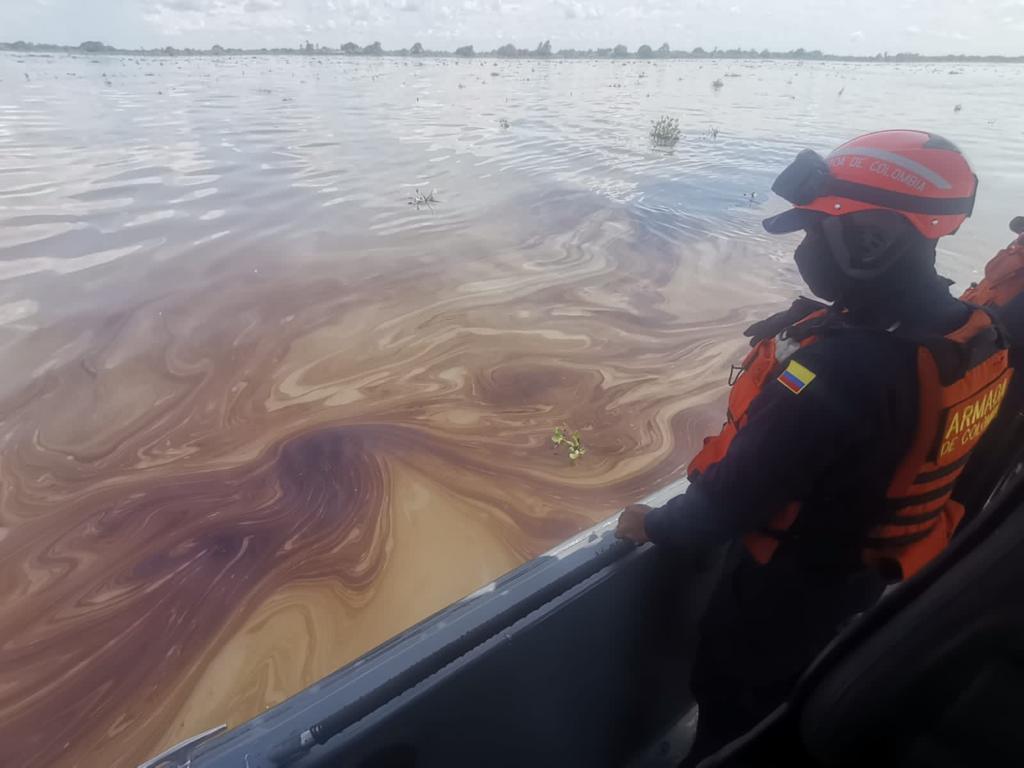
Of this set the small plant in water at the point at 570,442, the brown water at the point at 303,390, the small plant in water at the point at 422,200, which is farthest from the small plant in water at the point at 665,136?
the small plant in water at the point at 570,442

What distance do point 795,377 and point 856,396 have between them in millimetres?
99

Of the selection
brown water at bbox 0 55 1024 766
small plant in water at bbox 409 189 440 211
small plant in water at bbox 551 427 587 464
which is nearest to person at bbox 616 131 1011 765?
brown water at bbox 0 55 1024 766

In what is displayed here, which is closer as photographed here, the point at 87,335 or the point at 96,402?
the point at 96,402

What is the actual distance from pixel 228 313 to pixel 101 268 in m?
1.67

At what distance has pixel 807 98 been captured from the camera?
18.9 meters

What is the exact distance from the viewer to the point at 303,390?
A: 11.7 ft

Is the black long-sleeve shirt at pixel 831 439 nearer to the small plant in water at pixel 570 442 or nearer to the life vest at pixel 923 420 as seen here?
the life vest at pixel 923 420

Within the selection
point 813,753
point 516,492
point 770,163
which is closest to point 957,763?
point 813,753

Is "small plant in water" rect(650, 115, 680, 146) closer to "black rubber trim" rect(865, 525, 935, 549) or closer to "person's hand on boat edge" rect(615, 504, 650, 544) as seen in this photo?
"person's hand on boat edge" rect(615, 504, 650, 544)

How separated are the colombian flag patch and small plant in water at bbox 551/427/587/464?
2.09m

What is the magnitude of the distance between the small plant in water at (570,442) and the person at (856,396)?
1.80 m

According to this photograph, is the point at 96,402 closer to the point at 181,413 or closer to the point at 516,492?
the point at 181,413

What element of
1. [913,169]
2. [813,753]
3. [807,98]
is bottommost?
[807,98]

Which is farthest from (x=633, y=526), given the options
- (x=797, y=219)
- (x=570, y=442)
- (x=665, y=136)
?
(x=665, y=136)
